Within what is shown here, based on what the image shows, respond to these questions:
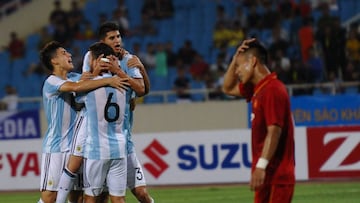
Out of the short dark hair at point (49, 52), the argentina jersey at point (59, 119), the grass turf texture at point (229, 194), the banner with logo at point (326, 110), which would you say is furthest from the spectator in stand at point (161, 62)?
the argentina jersey at point (59, 119)

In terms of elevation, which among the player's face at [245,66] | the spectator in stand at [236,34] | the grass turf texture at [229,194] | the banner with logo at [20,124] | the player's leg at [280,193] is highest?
the player's face at [245,66]

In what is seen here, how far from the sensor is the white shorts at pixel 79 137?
1102cm

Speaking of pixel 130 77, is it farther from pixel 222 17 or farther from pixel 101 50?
pixel 222 17

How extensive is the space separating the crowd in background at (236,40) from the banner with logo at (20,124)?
2050mm

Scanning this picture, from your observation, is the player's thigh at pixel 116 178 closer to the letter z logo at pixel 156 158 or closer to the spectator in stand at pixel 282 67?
the letter z logo at pixel 156 158

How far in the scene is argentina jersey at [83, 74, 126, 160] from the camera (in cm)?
999

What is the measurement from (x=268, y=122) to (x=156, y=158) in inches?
457

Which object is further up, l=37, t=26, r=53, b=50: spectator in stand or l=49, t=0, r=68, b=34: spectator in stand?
l=49, t=0, r=68, b=34: spectator in stand

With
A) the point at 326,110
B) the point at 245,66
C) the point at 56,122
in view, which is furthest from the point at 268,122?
the point at 326,110

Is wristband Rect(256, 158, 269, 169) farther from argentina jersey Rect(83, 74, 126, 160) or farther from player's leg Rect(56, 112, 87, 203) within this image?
player's leg Rect(56, 112, 87, 203)

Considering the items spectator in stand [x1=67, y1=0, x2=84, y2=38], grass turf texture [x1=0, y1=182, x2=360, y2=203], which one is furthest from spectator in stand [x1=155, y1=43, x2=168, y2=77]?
grass turf texture [x1=0, y1=182, x2=360, y2=203]

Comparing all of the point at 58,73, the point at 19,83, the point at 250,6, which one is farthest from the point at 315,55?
the point at 58,73

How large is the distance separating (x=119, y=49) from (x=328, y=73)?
1233cm

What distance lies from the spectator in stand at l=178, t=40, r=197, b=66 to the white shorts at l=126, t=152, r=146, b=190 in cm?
1339
